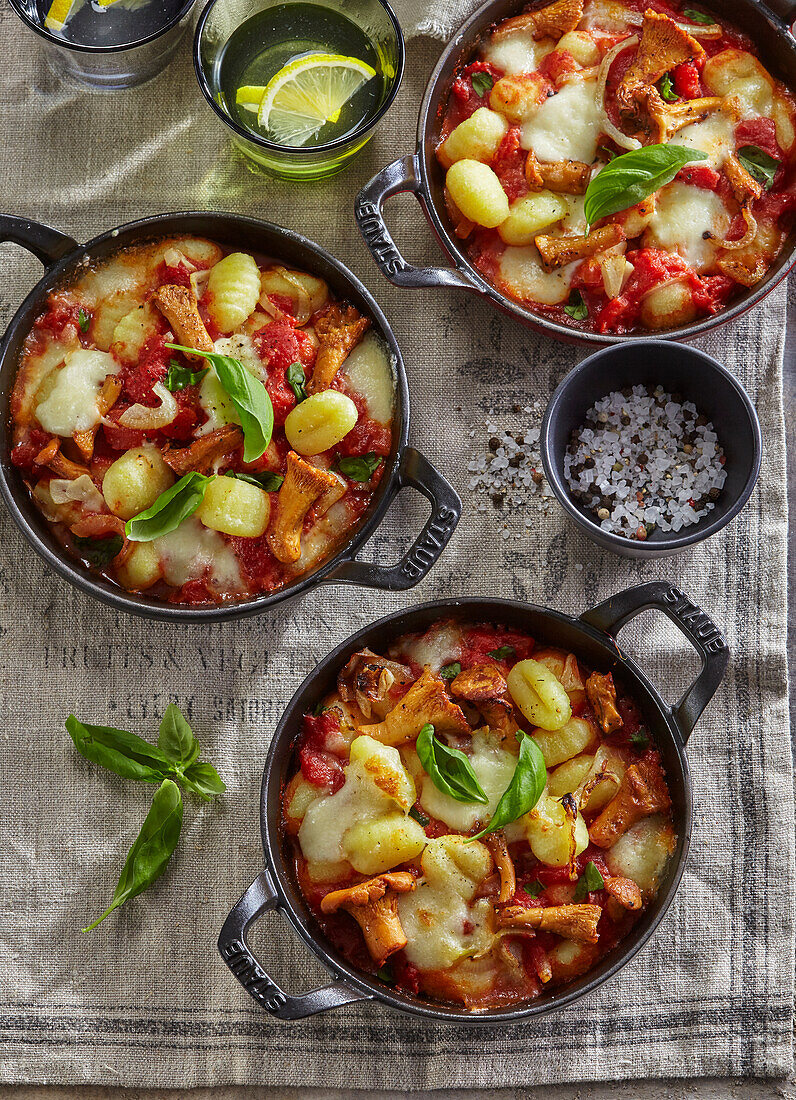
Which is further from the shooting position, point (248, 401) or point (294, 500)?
point (294, 500)

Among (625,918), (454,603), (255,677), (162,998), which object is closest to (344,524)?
(454,603)

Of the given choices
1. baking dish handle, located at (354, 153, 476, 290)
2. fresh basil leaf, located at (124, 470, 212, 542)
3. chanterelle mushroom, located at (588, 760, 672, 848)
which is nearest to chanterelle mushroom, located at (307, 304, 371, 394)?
baking dish handle, located at (354, 153, 476, 290)

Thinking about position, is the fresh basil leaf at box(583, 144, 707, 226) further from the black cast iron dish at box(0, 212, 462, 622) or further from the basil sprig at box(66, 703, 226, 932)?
the basil sprig at box(66, 703, 226, 932)

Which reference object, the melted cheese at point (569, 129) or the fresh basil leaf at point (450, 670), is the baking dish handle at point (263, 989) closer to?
the fresh basil leaf at point (450, 670)

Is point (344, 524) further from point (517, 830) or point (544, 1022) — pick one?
point (544, 1022)

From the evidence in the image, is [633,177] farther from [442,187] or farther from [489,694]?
[489,694]

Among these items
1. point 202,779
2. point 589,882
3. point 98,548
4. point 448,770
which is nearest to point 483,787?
point 448,770
